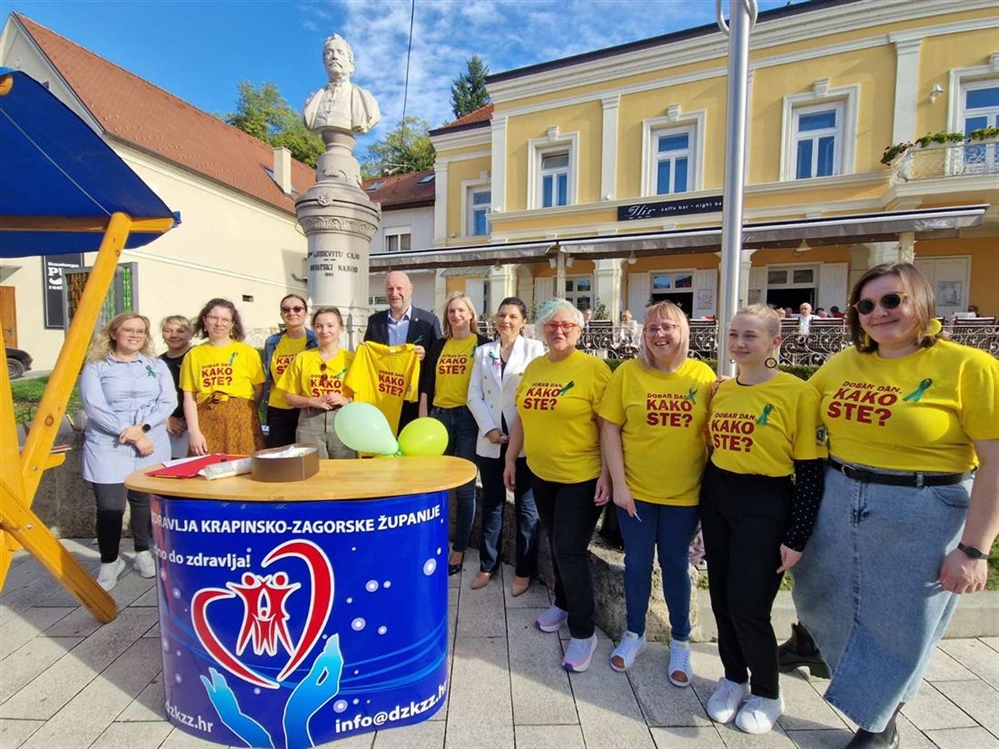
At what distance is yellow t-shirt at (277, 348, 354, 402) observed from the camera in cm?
328

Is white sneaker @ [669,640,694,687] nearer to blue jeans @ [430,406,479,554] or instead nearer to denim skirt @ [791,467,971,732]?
denim skirt @ [791,467,971,732]

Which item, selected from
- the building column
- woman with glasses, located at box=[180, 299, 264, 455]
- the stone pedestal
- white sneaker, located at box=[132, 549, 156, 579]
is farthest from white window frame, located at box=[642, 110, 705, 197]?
white sneaker, located at box=[132, 549, 156, 579]

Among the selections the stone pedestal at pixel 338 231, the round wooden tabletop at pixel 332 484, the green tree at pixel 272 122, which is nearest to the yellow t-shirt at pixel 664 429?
the round wooden tabletop at pixel 332 484

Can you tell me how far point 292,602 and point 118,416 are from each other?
78.7 inches

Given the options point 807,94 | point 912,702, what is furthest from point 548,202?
point 912,702

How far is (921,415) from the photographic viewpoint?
67.9 inches

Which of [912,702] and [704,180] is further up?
[704,180]

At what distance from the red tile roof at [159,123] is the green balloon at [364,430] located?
51.3 feet

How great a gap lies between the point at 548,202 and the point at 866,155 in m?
8.77

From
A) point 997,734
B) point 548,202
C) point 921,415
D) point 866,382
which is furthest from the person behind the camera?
point 548,202

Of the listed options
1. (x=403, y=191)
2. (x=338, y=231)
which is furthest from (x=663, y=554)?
(x=403, y=191)

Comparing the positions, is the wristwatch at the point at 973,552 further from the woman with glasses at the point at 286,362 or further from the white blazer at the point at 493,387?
the woman with glasses at the point at 286,362

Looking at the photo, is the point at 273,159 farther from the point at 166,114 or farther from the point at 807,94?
the point at 807,94

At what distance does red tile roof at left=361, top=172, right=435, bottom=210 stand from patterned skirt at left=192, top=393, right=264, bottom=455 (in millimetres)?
18281
